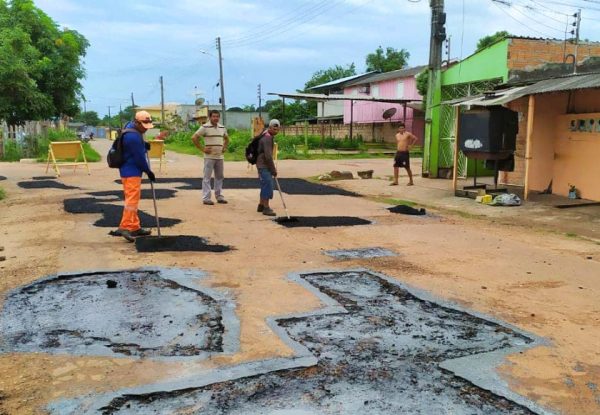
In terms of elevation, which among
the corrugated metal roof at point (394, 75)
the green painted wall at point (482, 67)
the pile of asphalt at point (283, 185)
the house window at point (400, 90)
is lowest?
the pile of asphalt at point (283, 185)

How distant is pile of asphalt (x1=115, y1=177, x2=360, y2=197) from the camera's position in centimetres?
1317

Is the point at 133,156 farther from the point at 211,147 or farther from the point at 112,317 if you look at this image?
the point at 211,147

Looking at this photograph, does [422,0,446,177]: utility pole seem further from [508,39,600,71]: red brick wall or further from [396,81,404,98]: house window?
[396,81,404,98]: house window

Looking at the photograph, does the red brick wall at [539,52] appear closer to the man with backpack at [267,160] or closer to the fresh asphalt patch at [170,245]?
the man with backpack at [267,160]

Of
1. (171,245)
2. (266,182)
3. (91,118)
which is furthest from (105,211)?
(91,118)

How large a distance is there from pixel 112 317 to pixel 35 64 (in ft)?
63.7

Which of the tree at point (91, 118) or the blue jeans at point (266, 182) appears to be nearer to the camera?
the blue jeans at point (266, 182)

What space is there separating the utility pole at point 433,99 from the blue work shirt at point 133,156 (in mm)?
11045

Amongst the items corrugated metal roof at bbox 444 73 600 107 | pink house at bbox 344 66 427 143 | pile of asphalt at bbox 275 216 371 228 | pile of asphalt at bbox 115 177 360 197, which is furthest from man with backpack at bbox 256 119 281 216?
pink house at bbox 344 66 427 143

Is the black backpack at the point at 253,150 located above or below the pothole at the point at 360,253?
above

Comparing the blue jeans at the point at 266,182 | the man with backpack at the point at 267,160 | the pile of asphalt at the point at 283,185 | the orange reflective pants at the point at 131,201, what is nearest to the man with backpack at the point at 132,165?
the orange reflective pants at the point at 131,201

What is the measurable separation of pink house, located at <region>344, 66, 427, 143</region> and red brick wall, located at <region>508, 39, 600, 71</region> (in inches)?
738

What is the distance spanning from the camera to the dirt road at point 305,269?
10.9ft

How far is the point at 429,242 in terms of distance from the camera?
296 inches
